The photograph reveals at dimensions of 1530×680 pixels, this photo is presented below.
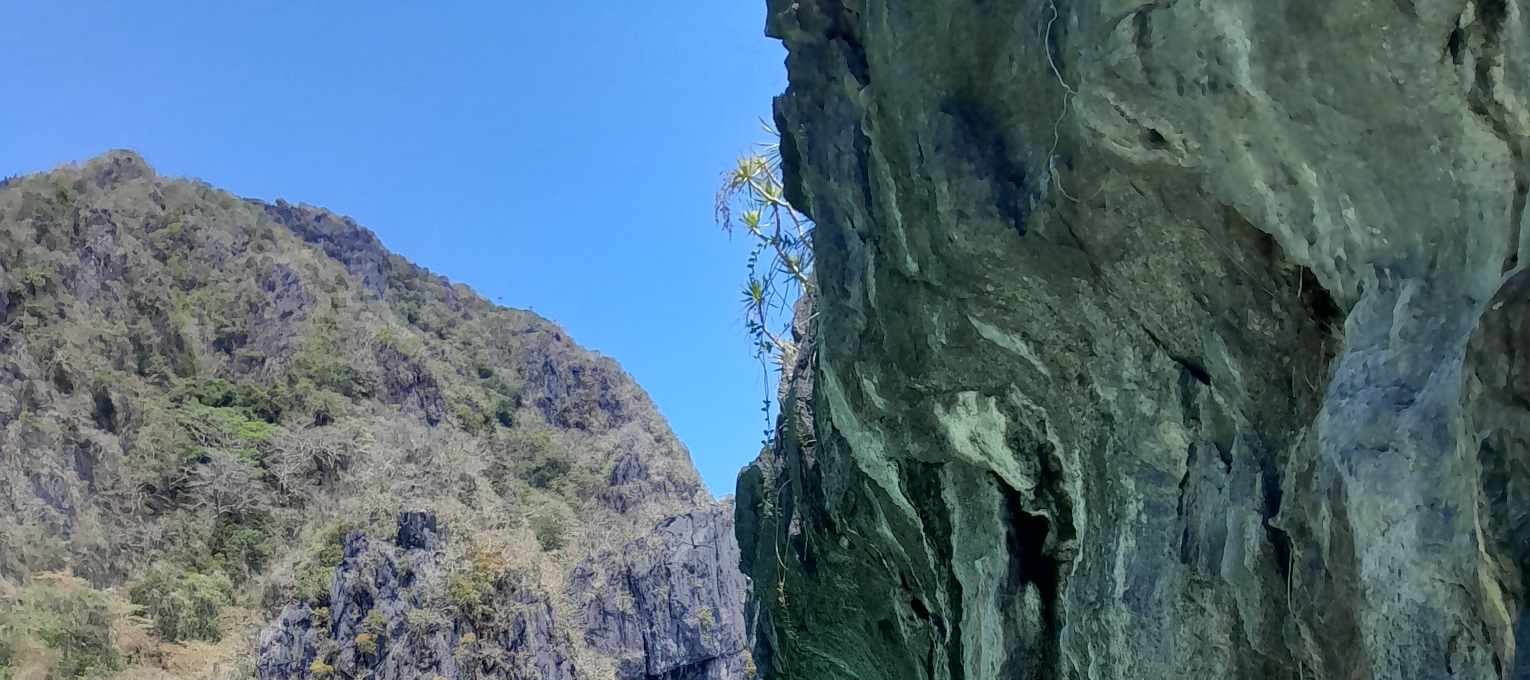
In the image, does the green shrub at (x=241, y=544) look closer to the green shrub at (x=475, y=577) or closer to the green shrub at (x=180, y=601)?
the green shrub at (x=180, y=601)

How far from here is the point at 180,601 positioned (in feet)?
83.7

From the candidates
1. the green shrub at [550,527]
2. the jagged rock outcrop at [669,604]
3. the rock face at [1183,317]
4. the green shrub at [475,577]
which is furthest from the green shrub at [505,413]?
the rock face at [1183,317]

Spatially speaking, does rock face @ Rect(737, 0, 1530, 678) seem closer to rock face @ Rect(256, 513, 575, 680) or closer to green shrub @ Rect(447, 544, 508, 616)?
rock face @ Rect(256, 513, 575, 680)

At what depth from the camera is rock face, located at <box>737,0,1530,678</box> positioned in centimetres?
254

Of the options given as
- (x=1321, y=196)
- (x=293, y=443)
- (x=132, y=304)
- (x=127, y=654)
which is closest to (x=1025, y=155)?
(x=1321, y=196)

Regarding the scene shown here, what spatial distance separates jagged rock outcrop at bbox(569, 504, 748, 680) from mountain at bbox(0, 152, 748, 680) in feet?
0.22

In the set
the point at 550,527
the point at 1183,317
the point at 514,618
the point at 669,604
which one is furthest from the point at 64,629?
the point at 1183,317

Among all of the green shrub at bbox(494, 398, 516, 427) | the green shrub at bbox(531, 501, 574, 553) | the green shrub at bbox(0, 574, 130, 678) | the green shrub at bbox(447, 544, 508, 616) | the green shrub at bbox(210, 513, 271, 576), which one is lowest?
the green shrub at bbox(0, 574, 130, 678)

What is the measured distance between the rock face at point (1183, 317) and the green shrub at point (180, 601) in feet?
79.4

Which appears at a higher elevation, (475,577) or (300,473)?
(300,473)

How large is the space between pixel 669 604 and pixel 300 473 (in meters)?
13.1

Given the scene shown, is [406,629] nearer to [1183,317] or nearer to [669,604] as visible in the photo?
[669,604]

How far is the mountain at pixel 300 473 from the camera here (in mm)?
23484

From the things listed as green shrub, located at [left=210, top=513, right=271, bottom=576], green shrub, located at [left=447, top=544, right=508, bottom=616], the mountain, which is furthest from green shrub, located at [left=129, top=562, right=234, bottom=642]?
green shrub, located at [left=447, top=544, right=508, bottom=616]
